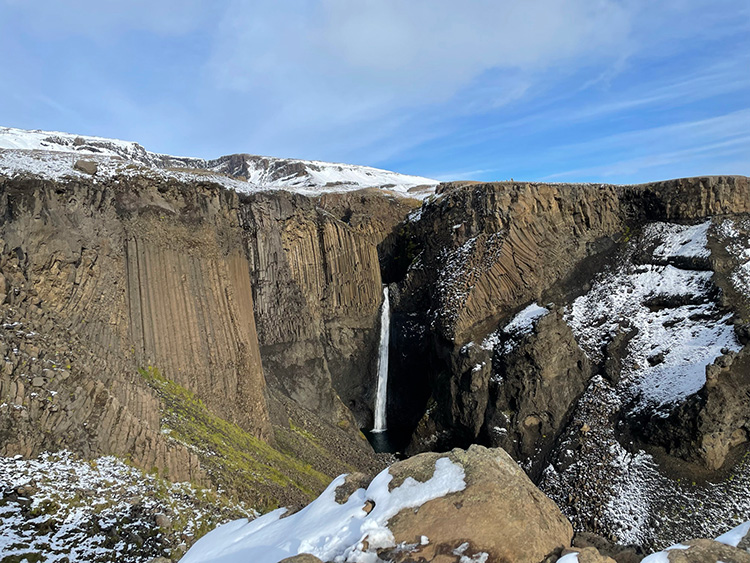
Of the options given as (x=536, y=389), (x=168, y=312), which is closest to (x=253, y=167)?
(x=168, y=312)

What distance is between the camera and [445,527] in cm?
595

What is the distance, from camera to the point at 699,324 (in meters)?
22.5

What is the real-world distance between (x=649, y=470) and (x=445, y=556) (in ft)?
56.3

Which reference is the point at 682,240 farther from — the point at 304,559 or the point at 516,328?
the point at 304,559

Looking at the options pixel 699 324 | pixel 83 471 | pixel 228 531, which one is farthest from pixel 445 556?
pixel 699 324

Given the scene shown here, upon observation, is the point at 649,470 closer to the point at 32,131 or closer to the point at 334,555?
the point at 334,555

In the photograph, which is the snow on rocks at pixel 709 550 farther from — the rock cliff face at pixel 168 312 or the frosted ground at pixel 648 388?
the frosted ground at pixel 648 388

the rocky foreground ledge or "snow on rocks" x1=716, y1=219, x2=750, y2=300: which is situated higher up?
"snow on rocks" x1=716, y1=219, x2=750, y2=300

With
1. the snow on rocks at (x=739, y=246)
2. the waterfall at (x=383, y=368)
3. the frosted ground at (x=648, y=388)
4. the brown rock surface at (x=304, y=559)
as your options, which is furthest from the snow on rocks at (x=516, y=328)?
the brown rock surface at (x=304, y=559)

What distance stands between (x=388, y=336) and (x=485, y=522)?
90.1 ft

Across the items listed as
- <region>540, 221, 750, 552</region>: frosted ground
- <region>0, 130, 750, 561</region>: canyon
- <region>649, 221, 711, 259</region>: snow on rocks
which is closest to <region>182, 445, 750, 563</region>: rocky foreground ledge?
<region>0, 130, 750, 561</region>: canyon

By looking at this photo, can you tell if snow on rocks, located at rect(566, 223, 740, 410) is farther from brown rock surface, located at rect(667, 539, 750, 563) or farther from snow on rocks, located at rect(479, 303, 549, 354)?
brown rock surface, located at rect(667, 539, 750, 563)

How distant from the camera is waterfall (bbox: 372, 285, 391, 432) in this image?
104ft

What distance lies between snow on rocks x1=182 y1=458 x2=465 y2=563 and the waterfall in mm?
24303
